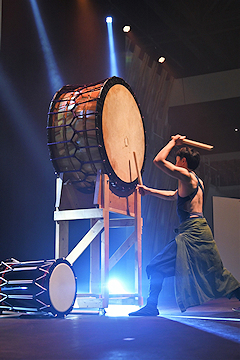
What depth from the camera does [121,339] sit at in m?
1.57

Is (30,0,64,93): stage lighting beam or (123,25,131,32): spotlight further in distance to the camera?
(123,25,131,32): spotlight

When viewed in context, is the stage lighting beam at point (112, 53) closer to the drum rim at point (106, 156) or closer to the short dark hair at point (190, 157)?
the drum rim at point (106, 156)

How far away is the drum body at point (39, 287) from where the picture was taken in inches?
94.4

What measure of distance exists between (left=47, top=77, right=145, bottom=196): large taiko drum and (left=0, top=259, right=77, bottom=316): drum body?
0.74 meters

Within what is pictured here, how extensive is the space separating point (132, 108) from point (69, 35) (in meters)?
1.31

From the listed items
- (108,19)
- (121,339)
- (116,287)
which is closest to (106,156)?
(121,339)

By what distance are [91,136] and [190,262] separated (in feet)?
3.76

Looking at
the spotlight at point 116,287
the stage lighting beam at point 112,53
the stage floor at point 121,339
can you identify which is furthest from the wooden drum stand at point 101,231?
the stage lighting beam at point 112,53

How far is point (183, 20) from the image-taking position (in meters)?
4.79

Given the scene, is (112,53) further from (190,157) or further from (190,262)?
(190,262)

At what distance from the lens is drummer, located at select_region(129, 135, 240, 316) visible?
7.81 feet

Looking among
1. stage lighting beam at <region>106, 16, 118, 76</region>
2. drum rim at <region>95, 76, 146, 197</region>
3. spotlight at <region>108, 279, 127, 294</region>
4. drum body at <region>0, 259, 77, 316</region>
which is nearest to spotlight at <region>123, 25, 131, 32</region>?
stage lighting beam at <region>106, 16, 118, 76</region>

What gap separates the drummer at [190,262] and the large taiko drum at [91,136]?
1.75ft

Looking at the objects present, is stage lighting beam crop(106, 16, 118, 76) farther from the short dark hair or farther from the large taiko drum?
the short dark hair
